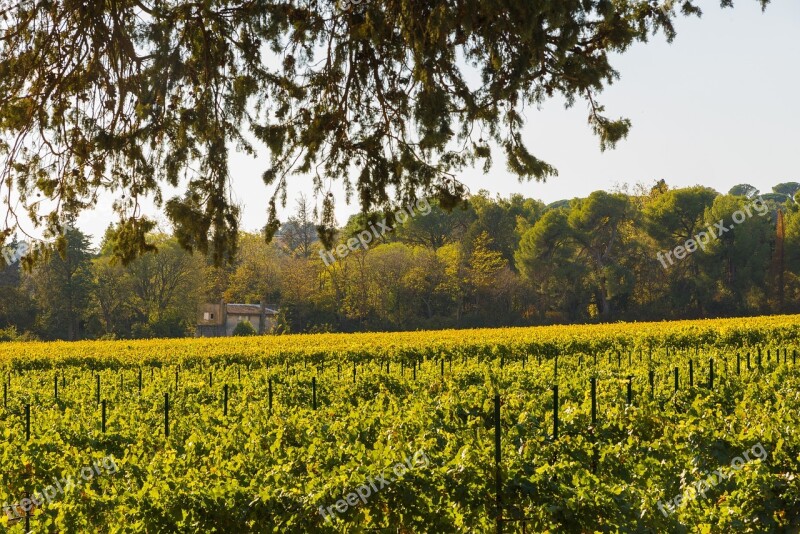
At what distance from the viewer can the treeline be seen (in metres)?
51.1

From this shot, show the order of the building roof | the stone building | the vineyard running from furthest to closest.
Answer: the building roof
the stone building
the vineyard

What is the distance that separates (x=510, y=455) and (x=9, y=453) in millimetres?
4383

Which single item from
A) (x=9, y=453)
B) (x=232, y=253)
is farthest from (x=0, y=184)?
(x=9, y=453)

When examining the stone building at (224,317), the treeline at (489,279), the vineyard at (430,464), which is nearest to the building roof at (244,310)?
the stone building at (224,317)

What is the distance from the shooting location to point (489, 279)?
5462 cm

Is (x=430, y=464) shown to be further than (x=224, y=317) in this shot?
No

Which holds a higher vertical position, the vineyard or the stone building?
the stone building

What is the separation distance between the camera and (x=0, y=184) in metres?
9.91

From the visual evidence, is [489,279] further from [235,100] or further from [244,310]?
[235,100]

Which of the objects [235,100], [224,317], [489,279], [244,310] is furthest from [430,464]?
[244,310]

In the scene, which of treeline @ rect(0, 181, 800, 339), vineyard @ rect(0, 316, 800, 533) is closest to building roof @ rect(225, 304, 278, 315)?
treeline @ rect(0, 181, 800, 339)

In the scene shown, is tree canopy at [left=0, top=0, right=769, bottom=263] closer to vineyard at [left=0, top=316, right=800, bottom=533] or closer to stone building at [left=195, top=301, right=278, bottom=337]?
vineyard at [left=0, top=316, right=800, bottom=533]

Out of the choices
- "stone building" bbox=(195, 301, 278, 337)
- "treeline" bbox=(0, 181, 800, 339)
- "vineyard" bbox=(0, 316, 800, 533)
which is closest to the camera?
"vineyard" bbox=(0, 316, 800, 533)

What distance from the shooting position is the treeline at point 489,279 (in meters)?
51.1
